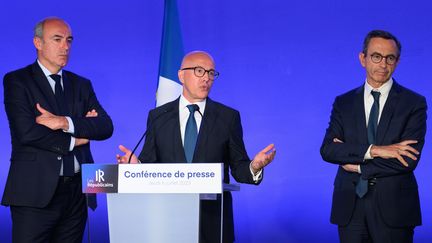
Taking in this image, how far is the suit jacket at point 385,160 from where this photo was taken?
12.6 ft

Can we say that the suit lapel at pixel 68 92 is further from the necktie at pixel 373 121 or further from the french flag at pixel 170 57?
the necktie at pixel 373 121

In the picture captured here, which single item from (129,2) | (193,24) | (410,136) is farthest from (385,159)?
(129,2)

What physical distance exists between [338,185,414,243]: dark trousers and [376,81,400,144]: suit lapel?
280mm

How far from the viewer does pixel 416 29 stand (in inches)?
Answer: 231

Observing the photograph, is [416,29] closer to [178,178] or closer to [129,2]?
[129,2]

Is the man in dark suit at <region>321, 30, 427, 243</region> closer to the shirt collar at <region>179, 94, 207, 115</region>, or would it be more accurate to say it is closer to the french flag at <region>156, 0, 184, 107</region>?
the shirt collar at <region>179, 94, 207, 115</region>

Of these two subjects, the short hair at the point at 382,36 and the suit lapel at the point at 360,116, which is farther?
the short hair at the point at 382,36

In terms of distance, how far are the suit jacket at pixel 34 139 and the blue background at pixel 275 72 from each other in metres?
2.11

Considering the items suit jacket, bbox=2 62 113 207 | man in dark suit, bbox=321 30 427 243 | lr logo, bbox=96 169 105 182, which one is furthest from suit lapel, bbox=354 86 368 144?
lr logo, bbox=96 169 105 182

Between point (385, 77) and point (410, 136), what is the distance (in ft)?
1.17

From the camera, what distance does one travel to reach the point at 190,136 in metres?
3.92

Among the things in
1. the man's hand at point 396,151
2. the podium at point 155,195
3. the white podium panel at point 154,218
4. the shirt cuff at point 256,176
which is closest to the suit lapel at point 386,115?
the man's hand at point 396,151

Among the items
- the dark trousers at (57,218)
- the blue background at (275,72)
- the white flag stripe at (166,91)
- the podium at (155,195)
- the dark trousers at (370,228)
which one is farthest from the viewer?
the blue background at (275,72)

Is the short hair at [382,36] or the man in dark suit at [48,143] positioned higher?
the short hair at [382,36]
